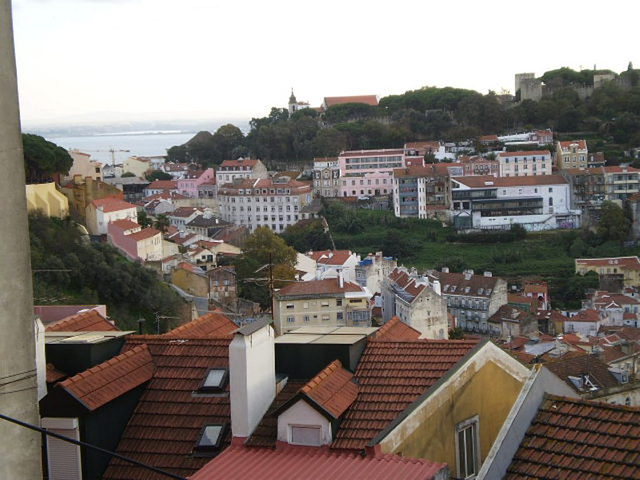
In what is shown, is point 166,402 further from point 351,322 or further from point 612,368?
point 351,322

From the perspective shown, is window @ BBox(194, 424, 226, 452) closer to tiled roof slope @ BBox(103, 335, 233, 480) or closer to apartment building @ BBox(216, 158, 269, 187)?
tiled roof slope @ BBox(103, 335, 233, 480)

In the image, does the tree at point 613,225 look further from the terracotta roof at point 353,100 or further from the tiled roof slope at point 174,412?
the tiled roof slope at point 174,412

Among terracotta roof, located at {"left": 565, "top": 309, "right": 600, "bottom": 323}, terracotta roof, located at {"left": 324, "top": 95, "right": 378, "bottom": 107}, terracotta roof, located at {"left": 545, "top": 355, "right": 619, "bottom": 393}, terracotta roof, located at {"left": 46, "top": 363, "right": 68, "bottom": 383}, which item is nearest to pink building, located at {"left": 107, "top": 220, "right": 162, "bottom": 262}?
terracotta roof, located at {"left": 565, "top": 309, "right": 600, "bottom": 323}

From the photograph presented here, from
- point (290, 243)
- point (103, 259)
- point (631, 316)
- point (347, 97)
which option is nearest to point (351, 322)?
point (103, 259)

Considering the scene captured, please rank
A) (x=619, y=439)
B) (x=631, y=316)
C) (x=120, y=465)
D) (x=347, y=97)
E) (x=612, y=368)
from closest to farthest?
(x=619, y=439) → (x=120, y=465) → (x=612, y=368) → (x=631, y=316) → (x=347, y=97)

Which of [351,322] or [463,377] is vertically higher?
[463,377]

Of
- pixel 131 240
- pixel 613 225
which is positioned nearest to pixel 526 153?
pixel 613 225

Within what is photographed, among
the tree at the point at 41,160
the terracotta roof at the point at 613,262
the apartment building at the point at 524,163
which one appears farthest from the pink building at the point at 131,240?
the apartment building at the point at 524,163

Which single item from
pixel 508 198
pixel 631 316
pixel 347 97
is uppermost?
pixel 347 97
